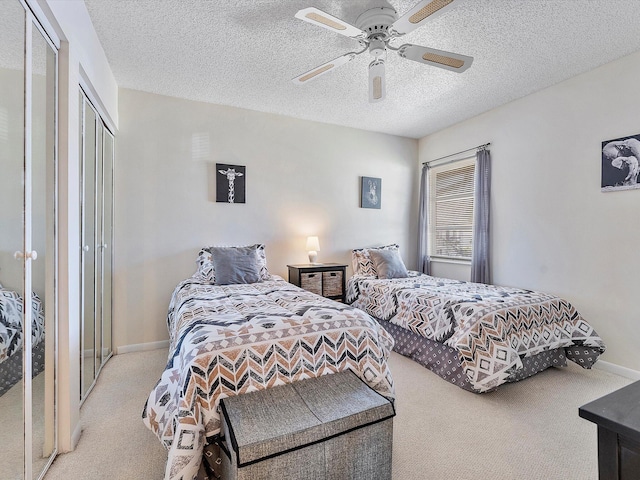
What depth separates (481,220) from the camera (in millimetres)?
3689

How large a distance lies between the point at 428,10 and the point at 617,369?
3131 millimetres

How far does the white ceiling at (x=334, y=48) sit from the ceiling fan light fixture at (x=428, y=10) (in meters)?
0.23

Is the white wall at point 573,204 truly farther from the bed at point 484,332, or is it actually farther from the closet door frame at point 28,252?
the closet door frame at point 28,252

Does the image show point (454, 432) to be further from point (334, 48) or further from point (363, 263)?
point (334, 48)

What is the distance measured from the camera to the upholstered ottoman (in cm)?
108

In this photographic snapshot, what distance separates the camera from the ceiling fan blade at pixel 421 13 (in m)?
1.51

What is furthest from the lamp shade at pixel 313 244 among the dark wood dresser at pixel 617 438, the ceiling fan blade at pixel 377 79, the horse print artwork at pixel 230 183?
the dark wood dresser at pixel 617 438

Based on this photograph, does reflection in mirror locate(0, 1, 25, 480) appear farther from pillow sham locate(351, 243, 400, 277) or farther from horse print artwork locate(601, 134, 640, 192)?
horse print artwork locate(601, 134, 640, 192)

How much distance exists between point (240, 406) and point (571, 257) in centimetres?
318

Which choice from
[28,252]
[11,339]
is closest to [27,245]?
[28,252]

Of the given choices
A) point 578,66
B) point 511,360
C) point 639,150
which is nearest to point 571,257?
point 639,150

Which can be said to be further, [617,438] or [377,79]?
[377,79]

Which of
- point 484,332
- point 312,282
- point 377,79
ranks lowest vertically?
point 484,332

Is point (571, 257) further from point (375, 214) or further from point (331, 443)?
point (331, 443)
